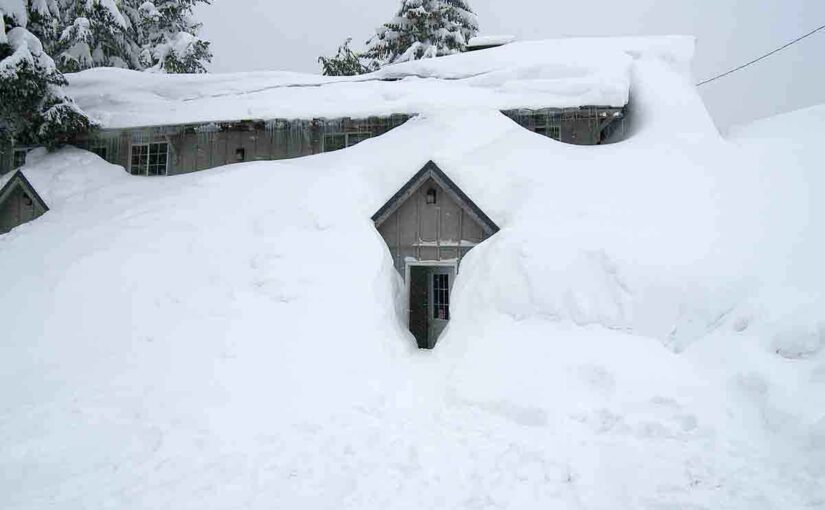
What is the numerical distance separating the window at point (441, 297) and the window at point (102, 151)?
12948 millimetres

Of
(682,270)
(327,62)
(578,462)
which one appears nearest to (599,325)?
(682,270)

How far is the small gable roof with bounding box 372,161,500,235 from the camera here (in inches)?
415

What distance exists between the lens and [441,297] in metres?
11.8

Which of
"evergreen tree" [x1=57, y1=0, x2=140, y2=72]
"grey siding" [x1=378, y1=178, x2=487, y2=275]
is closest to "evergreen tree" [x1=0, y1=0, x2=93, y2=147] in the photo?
"evergreen tree" [x1=57, y1=0, x2=140, y2=72]

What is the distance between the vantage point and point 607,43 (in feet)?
54.3

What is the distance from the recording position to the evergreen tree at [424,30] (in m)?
22.8

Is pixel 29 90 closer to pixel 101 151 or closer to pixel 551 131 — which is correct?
pixel 101 151

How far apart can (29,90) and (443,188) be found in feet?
42.0

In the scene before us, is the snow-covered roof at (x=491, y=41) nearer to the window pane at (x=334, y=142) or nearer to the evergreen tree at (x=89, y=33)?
the window pane at (x=334, y=142)

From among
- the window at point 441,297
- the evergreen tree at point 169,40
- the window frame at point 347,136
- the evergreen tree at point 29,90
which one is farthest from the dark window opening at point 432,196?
the evergreen tree at point 169,40

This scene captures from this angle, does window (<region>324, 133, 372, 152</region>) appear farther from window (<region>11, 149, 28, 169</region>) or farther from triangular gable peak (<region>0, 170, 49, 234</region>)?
window (<region>11, 149, 28, 169</region>)

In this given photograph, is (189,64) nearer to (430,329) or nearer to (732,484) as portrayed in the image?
(430,329)

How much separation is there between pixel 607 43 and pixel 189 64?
20.3 m

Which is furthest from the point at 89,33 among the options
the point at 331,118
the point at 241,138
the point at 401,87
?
the point at 401,87
